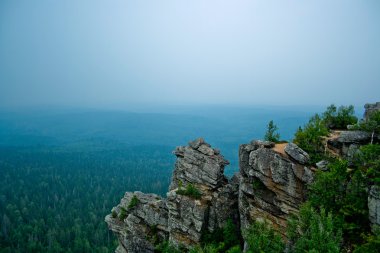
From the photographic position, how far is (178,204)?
109 ft

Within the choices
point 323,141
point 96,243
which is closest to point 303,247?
point 323,141

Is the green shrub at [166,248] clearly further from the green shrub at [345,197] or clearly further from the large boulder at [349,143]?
the large boulder at [349,143]

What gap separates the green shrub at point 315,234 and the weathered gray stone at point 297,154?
538 centimetres

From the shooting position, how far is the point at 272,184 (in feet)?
91.9

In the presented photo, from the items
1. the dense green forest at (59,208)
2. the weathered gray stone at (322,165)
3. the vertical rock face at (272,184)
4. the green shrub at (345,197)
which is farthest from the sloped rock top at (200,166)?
the dense green forest at (59,208)

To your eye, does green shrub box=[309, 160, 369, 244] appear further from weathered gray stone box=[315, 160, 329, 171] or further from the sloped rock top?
the sloped rock top

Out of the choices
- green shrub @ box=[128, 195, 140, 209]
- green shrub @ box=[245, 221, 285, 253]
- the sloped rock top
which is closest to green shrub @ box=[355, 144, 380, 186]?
green shrub @ box=[245, 221, 285, 253]

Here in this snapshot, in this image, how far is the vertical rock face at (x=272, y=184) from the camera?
26.8 m

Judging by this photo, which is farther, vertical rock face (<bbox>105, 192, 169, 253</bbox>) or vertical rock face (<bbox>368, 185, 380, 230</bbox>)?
vertical rock face (<bbox>105, 192, 169, 253</bbox>)

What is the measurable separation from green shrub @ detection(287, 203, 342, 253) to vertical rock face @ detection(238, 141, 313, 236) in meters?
3.69

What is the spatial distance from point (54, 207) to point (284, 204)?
119205 mm

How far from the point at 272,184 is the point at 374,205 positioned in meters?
9.09

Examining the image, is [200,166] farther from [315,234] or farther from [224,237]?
[315,234]

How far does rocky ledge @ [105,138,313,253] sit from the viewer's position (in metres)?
27.3
